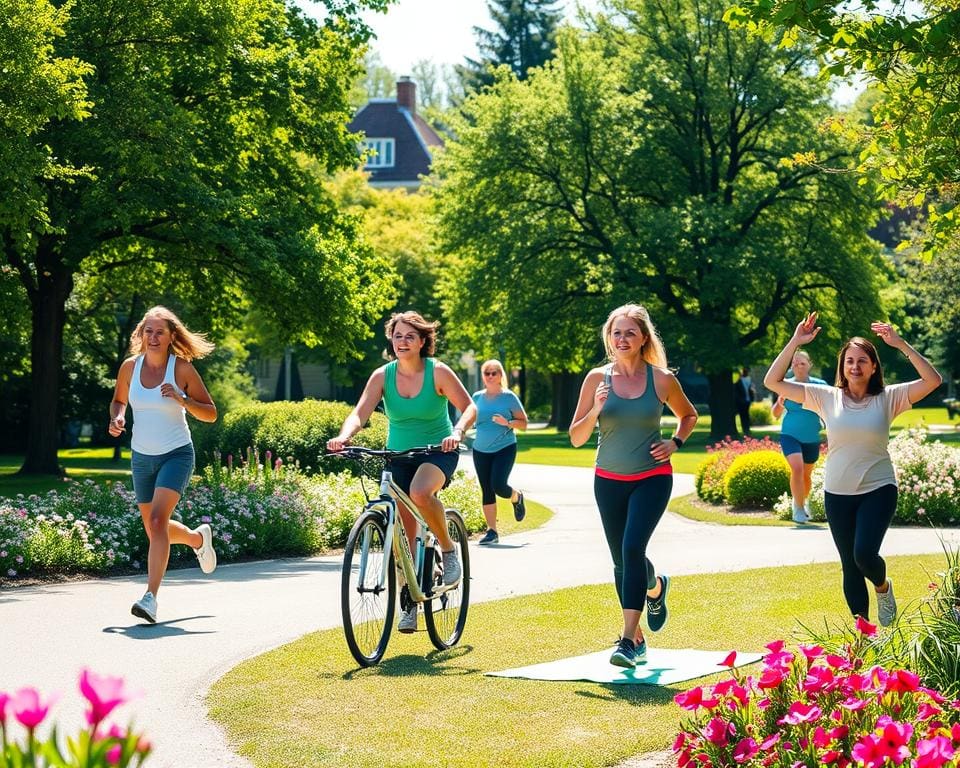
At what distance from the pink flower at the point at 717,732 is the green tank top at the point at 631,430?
9.76 ft

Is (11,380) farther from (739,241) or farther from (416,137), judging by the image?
(416,137)

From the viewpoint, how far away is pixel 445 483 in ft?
27.9

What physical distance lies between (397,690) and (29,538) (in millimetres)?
6023

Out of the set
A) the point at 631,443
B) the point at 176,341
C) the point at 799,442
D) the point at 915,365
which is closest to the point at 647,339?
the point at 631,443

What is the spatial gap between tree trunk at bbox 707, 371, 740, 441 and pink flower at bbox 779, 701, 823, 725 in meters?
38.9

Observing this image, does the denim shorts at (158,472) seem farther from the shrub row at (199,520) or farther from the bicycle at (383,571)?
the shrub row at (199,520)

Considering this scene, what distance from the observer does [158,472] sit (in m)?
9.77

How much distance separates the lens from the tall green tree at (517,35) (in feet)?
213

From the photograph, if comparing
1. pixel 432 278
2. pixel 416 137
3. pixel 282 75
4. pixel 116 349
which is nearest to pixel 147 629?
pixel 282 75

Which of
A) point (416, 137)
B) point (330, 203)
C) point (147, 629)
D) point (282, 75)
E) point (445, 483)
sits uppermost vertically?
point (416, 137)

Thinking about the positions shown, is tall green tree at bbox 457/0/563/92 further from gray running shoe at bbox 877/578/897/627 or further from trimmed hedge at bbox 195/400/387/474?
gray running shoe at bbox 877/578/897/627

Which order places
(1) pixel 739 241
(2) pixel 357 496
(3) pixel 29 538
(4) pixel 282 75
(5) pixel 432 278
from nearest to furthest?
(3) pixel 29 538 < (2) pixel 357 496 < (4) pixel 282 75 < (1) pixel 739 241 < (5) pixel 432 278

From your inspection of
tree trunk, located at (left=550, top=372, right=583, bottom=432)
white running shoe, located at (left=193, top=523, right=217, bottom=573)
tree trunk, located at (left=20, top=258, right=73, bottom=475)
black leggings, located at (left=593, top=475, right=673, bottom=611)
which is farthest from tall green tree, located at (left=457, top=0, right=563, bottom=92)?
black leggings, located at (left=593, top=475, right=673, bottom=611)

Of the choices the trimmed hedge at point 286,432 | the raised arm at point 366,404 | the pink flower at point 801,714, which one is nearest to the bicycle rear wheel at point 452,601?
the raised arm at point 366,404
